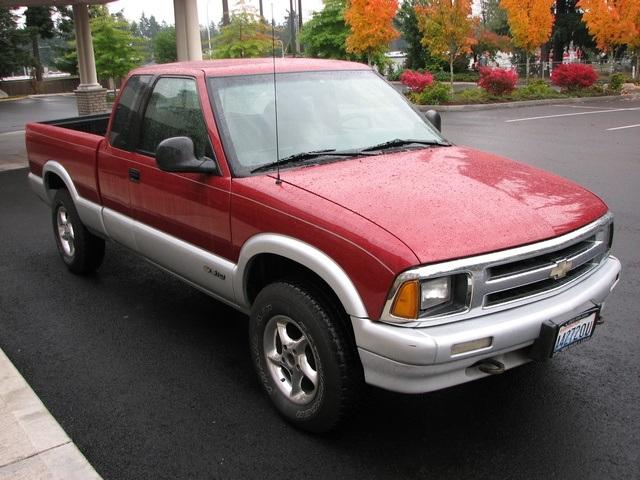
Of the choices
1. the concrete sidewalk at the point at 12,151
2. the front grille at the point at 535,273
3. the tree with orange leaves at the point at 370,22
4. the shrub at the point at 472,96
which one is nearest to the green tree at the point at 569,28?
the tree with orange leaves at the point at 370,22

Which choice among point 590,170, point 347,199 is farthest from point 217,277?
point 590,170

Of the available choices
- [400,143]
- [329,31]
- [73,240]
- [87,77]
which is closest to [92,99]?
[87,77]

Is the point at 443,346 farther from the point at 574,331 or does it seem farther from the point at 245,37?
the point at 245,37

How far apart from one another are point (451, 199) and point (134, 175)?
7.70ft

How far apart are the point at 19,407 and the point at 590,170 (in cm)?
923

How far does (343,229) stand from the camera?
2922mm

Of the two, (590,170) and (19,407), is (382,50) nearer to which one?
(590,170)

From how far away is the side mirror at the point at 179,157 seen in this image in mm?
3564

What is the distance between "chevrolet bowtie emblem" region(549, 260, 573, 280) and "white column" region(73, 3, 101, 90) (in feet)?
61.5

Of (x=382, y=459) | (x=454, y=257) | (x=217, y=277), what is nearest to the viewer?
(x=454, y=257)

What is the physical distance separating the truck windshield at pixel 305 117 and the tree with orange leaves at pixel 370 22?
23.8 meters

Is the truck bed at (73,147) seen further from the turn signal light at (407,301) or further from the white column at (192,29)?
the white column at (192,29)

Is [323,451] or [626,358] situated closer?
[323,451]

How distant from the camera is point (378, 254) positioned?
277 centimetres
